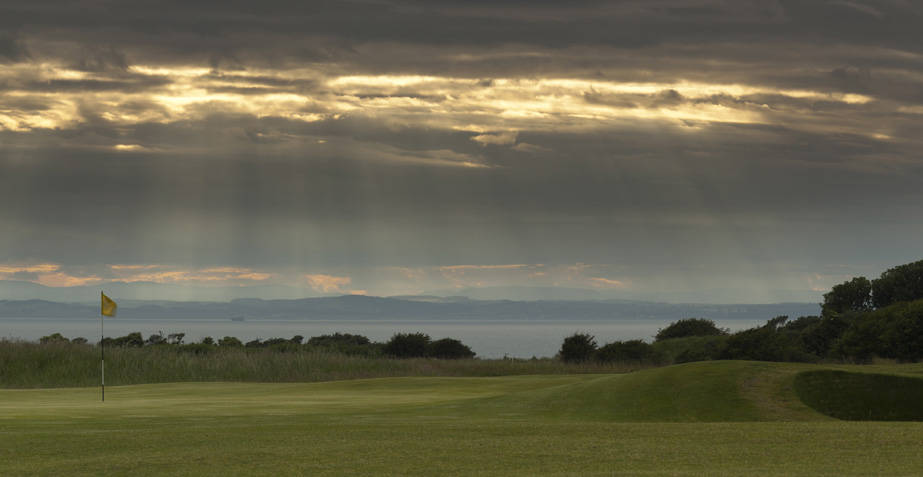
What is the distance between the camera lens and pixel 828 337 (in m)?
52.7

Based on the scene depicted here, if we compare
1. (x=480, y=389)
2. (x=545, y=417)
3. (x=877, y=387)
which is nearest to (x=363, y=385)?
(x=480, y=389)

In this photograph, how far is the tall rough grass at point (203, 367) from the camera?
44094 mm

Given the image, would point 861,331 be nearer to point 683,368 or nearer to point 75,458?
point 683,368

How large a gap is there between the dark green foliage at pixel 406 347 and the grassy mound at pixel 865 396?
45.1 meters

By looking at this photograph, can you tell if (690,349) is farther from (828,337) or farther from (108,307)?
(108,307)

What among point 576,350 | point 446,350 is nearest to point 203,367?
point 576,350

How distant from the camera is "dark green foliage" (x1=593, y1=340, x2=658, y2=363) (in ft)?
174

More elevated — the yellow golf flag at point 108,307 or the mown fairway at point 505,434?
the yellow golf flag at point 108,307

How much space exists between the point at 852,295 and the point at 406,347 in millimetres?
32271

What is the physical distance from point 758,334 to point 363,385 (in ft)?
69.6

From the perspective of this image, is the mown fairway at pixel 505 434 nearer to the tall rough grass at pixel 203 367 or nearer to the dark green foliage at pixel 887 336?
the tall rough grass at pixel 203 367

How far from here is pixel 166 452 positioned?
1323cm

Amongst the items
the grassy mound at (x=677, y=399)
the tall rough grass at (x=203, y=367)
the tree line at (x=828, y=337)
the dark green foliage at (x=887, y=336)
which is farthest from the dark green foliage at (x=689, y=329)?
the grassy mound at (x=677, y=399)

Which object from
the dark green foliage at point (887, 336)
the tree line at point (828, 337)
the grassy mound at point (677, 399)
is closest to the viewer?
the grassy mound at point (677, 399)
